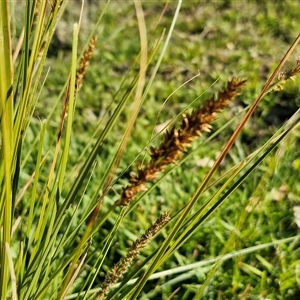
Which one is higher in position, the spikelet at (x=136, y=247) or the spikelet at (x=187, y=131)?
the spikelet at (x=187, y=131)

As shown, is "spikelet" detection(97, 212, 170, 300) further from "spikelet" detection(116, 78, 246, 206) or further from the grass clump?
"spikelet" detection(116, 78, 246, 206)

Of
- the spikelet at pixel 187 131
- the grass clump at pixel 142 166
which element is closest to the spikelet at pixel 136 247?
the grass clump at pixel 142 166

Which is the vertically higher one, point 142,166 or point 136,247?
point 136,247

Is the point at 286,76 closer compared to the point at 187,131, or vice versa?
the point at 187,131

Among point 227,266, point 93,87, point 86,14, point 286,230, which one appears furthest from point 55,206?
point 86,14

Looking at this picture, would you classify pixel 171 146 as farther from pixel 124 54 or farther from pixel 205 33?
pixel 205 33

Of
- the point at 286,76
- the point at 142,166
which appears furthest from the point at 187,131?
the point at 142,166

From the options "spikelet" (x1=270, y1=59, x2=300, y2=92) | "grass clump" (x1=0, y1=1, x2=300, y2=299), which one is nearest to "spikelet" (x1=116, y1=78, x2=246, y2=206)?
"grass clump" (x1=0, y1=1, x2=300, y2=299)

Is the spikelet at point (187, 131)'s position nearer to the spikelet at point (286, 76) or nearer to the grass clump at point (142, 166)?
the grass clump at point (142, 166)

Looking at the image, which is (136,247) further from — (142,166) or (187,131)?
(142,166)
